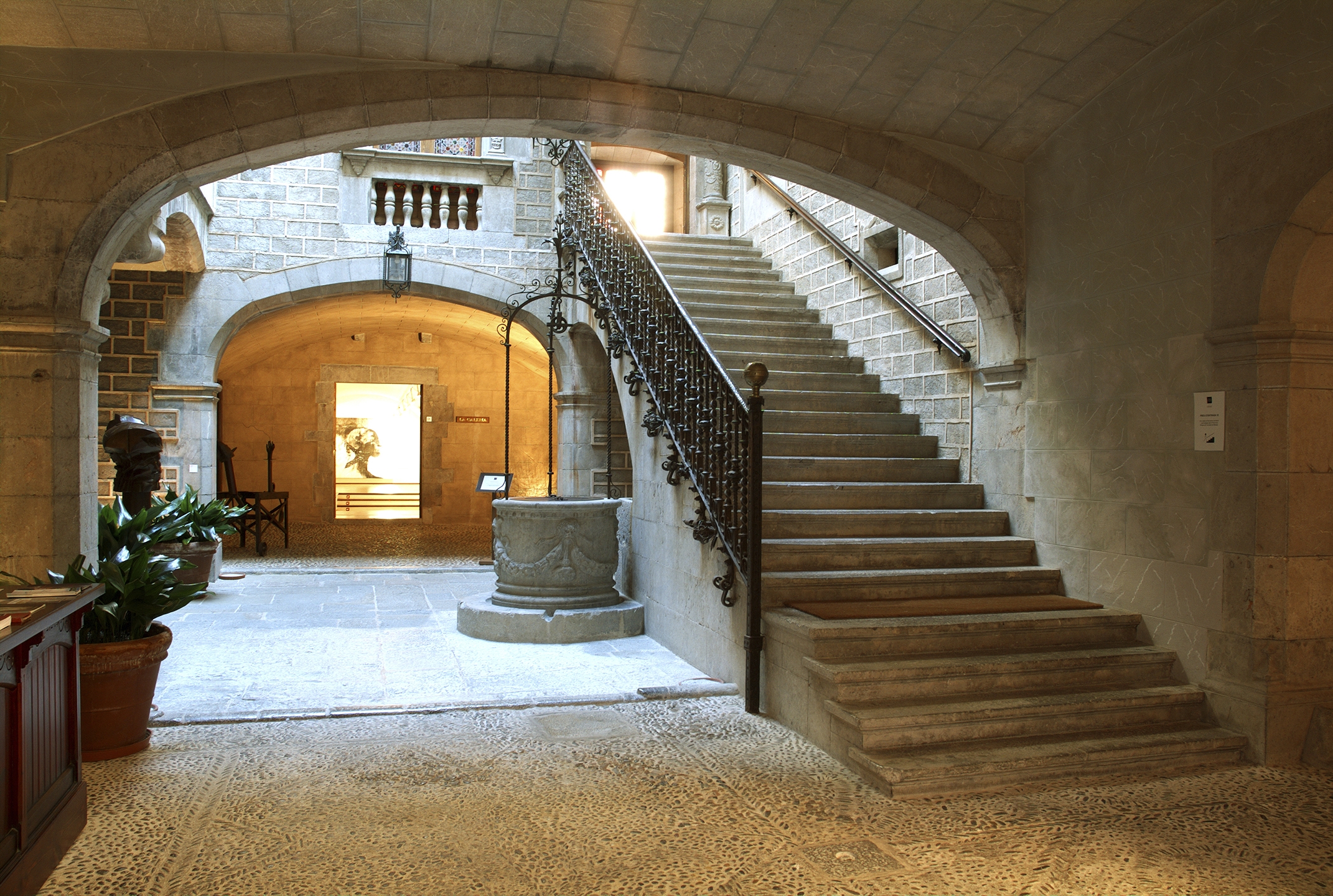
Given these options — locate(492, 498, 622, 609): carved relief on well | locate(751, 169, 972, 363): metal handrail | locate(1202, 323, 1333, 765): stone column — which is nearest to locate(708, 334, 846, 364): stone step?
locate(751, 169, 972, 363): metal handrail

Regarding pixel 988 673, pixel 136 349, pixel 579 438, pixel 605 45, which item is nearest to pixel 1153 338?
pixel 988 673

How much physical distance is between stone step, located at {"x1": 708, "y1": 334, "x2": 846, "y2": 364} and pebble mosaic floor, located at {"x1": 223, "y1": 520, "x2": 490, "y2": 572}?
3.95m

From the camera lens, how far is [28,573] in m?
3.58

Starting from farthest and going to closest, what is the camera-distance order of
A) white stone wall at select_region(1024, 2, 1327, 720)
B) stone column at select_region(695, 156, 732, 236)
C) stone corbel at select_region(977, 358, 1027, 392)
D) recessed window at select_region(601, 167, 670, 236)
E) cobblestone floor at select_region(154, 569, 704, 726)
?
recessed window at select_region(601, 167, 670, 236), stone column at select_region(695, 156, 732, 236), stone corbel at select_region(977, 358, 1027, 392), cobblestone floor at select_region(154, 569, 704, 726), white stone wall at select_region(1024, 2, 1327, 720)

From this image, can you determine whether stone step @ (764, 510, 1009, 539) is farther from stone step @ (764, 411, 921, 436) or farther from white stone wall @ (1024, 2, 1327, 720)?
stone step @ (764, 411, 921, 436)

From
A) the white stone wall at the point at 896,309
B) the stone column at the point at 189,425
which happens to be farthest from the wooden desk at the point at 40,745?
the stone column at the point at 189,425

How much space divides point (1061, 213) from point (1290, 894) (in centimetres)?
299

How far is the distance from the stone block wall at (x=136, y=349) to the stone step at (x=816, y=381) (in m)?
5.13

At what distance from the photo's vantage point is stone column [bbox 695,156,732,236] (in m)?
9.80

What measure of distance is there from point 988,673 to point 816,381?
2960mm

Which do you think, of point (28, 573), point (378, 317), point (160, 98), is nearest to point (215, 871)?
point (28, 573)

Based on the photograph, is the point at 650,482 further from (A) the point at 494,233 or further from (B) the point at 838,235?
(A) the point at 494,233

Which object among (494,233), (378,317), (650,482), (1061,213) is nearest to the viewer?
(1061,213)

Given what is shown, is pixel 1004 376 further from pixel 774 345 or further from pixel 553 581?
pixel 553 581
